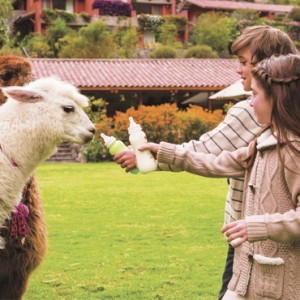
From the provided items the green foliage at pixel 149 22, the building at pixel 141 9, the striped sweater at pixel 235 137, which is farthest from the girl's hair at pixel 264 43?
the green foliage at pixel 149 22

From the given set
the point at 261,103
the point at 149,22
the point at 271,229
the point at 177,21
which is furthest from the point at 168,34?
the point at 271,229

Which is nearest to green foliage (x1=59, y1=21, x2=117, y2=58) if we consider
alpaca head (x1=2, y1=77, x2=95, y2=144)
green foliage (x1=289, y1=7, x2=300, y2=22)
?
green foliage (x1=289, y1=7, x2=300, y2=22)

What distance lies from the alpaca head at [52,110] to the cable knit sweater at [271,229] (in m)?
0.94

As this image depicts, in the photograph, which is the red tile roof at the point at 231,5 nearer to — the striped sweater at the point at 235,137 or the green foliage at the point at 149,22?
the green foliage at the point at 149,22

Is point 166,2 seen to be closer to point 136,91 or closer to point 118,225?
point 136,91

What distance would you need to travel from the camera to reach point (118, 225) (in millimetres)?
8828

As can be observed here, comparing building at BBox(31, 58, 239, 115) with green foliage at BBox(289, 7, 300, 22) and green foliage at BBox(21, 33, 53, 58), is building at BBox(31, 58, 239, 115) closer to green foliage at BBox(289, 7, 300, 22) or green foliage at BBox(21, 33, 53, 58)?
green foliage at BBox(21, 33, 53, 58)

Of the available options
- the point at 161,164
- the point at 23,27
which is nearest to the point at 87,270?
the point at 161,164

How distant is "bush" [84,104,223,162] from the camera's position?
21516mm

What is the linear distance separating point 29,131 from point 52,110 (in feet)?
0.46

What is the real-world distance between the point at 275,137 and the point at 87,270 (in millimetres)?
4158

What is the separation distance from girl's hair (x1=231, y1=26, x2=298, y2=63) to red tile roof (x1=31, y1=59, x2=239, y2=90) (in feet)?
74.1

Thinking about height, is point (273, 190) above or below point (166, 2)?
above

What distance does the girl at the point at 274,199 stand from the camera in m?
2.39
